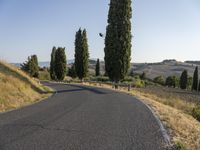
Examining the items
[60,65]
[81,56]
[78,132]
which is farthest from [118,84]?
[78,132]

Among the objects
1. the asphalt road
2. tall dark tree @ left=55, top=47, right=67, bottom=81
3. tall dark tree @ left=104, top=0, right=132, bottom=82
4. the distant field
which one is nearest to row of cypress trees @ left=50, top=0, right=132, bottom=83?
tall dark tree @ left=104, top=0, right=132, bottom=82

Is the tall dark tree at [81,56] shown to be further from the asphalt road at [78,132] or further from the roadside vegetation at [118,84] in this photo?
the asphalt road at [78,132]

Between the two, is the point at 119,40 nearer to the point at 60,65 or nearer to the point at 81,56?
the point at 81,56

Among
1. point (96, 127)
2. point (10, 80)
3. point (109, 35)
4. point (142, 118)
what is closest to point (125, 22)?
point (109, 35)

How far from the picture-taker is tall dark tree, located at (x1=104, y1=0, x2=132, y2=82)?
135ft

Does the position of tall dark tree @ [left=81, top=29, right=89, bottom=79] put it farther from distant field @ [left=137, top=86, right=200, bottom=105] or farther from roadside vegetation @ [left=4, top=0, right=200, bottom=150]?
distant field @ [left=137, top=86, right=200, bottom=105]

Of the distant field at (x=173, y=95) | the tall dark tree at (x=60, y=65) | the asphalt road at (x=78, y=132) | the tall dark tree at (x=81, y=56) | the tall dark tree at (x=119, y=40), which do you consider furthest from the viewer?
the tall dark tree at (x=60, y=65)

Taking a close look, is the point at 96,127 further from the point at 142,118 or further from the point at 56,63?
the point at 56,63

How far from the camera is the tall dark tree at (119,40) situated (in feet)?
135

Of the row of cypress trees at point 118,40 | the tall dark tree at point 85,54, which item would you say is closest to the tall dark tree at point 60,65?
the tall dark tree at point 85,54

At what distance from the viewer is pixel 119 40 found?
41406mm

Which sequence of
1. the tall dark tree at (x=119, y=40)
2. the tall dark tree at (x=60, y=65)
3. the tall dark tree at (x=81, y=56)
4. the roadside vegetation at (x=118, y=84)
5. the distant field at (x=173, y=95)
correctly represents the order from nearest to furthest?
the roadside vegetation at (x=118, y=84)
the distant field at (x=173, y=95)
the tall dark tree at (x=119, y=40)
the tall dark tree at (x=81, y=56)
the tall dark tree at (x=60, y=65)

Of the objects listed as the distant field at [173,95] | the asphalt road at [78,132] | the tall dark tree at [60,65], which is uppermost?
the tall dark tree at [60,65]

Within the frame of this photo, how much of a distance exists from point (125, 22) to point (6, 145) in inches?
1383
